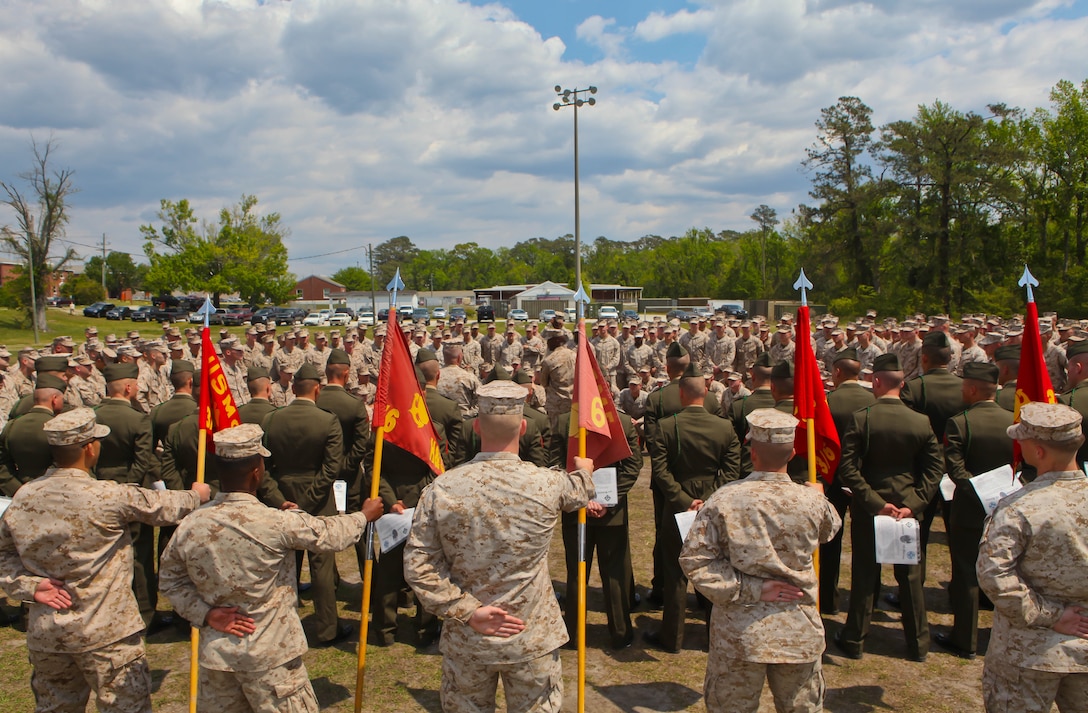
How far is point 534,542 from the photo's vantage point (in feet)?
11.0

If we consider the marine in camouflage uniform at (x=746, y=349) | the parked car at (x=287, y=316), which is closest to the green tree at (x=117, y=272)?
the parked car at (x=287, y=316)

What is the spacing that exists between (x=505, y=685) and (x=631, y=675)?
226 cm

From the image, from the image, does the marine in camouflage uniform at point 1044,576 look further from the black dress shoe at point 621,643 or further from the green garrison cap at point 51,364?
the green garrison cap at point 51,364

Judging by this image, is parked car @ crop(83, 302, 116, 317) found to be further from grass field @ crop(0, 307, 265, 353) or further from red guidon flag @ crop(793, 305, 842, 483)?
red guidon flag @ crop(793, 305, 842, 483)

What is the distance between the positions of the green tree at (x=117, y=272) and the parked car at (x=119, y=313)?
50440 millimetres

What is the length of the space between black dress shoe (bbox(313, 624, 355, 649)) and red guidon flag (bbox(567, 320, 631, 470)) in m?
2.70

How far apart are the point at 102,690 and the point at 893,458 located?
17.8ft

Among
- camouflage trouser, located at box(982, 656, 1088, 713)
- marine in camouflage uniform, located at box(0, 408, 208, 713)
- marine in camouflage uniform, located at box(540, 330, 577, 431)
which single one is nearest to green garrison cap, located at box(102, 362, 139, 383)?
marine in camouflage uniform, located at box(0, 408, 208, 713)

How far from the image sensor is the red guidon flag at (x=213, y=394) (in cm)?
510

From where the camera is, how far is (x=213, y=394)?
5.30 m

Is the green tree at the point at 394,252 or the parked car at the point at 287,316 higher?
the green tree at the point at 394,252

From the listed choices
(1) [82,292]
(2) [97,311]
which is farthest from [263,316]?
(1) [82,292]

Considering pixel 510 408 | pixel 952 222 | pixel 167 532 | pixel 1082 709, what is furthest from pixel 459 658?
pixel 952 222

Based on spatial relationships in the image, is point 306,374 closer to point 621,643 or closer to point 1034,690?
point 621,643
